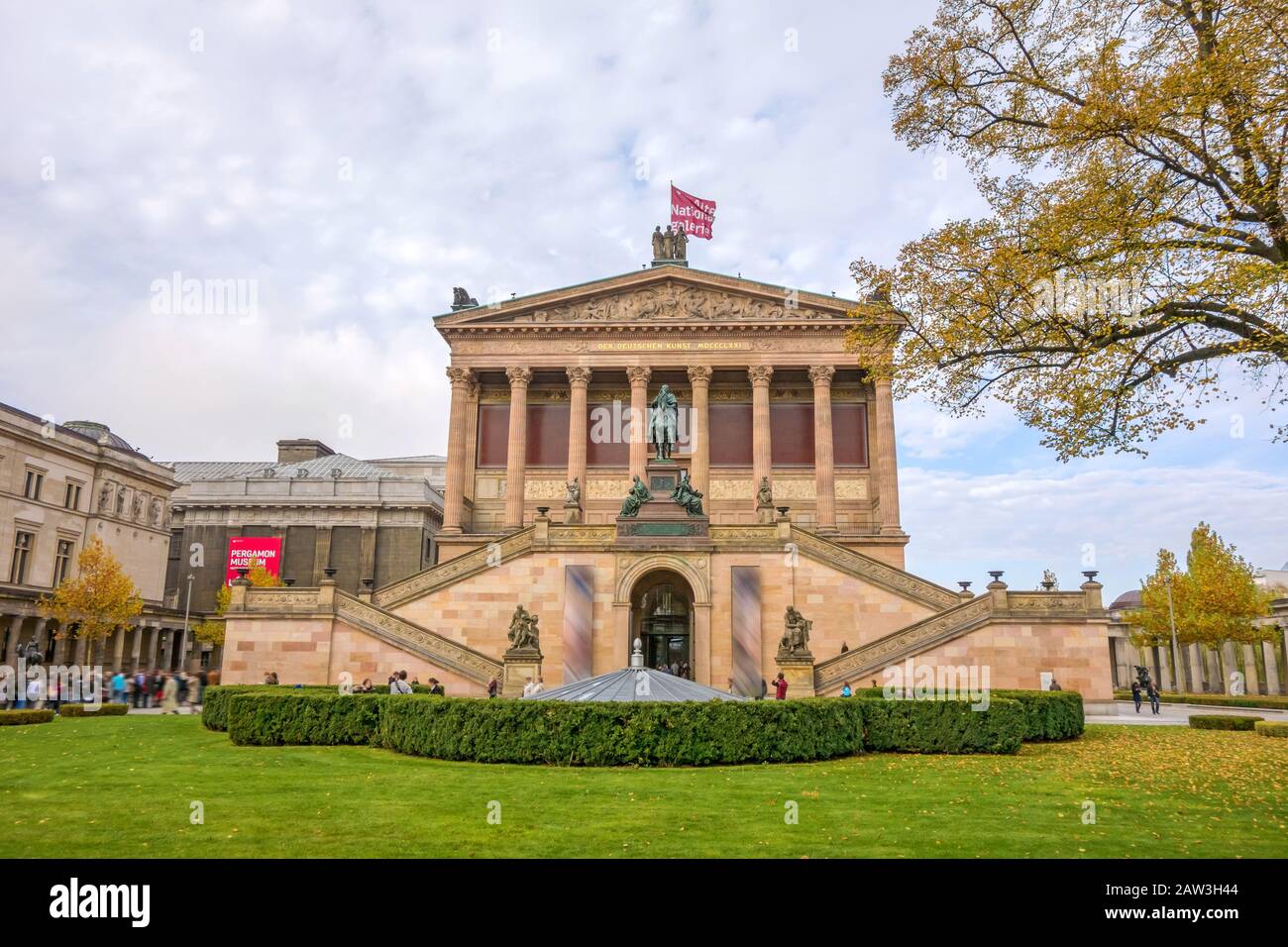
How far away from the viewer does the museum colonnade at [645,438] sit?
50.2 metres

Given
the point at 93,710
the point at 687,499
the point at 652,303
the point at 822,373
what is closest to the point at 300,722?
the point at 93,710

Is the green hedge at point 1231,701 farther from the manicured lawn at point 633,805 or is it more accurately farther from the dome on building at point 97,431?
the dome on building at point 97,431

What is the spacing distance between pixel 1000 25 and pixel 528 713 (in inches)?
656

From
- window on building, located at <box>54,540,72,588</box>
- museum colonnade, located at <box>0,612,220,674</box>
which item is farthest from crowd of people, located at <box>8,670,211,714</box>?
window on building, located at <box>54,540,72,588</box>

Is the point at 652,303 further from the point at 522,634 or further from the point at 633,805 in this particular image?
the point at 633,805

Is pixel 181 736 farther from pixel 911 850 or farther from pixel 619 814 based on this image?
pixel 911 850

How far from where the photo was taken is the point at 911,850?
949 centimetres

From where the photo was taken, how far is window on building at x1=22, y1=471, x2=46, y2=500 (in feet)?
174

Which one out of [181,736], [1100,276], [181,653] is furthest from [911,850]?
[181,653]

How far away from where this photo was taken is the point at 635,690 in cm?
1716

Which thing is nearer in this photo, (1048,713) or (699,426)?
(1048,713)

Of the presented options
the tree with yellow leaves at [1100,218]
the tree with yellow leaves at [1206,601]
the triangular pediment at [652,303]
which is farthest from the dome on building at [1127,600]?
the tree with yellow leaves at [1100,218]

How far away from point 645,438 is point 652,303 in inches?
337

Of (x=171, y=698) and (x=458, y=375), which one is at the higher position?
(x=458, y=375)
